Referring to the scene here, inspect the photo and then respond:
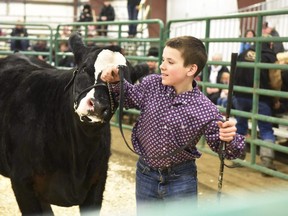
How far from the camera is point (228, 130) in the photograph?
1.98 meters

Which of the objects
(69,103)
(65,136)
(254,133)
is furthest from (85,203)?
(254,133)

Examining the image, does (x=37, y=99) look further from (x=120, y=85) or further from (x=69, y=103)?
(x=120, y=85)

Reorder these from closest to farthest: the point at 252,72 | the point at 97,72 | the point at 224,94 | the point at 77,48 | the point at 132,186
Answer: the point at 97,72, the point at 77,48, the point at 132,186, the point at 252,72, the point at 224,94

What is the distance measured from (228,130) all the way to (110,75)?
0.67m

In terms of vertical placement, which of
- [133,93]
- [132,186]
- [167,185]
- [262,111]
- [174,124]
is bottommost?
[132,186]

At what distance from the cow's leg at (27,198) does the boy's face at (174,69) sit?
3.72 feet

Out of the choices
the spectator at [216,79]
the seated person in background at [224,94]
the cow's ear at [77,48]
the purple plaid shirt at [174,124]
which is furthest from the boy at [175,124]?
the spectator at [216,79]

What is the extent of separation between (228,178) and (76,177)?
9.90 feet

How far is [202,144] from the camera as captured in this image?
5941mm

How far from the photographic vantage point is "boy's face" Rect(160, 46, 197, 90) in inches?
88.0

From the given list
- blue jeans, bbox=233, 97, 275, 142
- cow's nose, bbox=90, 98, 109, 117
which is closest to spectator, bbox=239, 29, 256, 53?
blue jeans, bbox=233, 97, 275, 142

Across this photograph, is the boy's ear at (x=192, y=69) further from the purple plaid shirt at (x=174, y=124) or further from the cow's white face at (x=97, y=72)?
the cow's white face at (x=97, y=72)

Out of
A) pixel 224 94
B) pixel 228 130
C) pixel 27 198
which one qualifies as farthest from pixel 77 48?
pixel 224 94

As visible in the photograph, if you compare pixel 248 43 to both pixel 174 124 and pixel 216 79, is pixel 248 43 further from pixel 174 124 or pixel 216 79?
pixel 174 124
